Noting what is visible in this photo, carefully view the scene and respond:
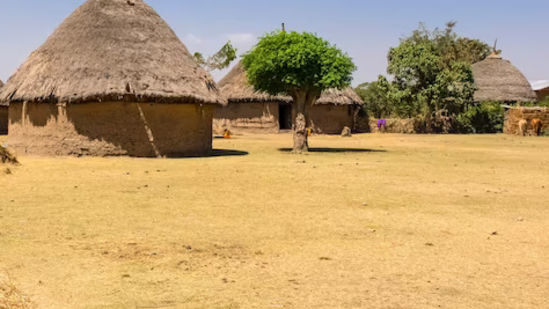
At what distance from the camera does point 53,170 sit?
44.5 feet

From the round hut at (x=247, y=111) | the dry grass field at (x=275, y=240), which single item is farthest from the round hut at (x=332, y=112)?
the dry grass field at (x=275, y=240)

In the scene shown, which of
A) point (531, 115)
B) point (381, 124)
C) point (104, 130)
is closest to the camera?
point (104, 130)

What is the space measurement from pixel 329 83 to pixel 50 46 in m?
8.81

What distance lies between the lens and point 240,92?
116 ft

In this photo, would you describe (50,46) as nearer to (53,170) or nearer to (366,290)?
(53,170)

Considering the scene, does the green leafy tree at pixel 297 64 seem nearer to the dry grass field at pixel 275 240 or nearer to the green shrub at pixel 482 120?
the dry grass field at pixel 275 240

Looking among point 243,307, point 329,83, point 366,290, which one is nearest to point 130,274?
point 243,307

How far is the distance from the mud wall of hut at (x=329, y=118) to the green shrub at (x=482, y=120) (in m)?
7.55

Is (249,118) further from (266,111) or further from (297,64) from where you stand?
(297,64)

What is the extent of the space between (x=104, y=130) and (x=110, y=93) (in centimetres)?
114

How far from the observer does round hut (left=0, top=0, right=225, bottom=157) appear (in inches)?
667

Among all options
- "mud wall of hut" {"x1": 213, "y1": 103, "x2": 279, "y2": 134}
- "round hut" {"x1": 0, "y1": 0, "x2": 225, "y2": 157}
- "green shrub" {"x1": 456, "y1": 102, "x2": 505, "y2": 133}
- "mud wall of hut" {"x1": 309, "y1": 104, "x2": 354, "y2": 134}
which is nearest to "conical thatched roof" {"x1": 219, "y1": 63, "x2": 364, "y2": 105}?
"mud wall of hut" {"x1": 213, "y1": 103, "x2": 279, "y2": 134}

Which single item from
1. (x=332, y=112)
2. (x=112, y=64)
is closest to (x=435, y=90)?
(x=332, y=112)

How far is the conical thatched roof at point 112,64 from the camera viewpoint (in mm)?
16922
